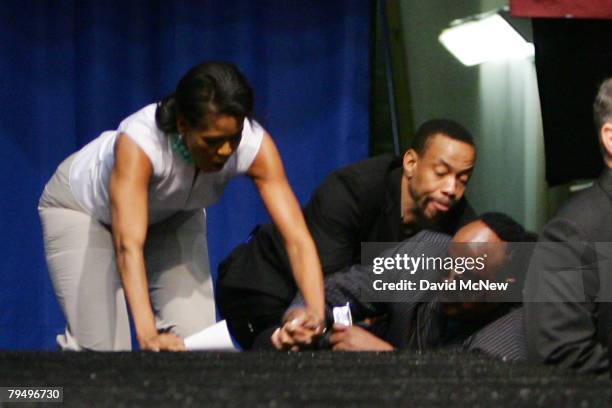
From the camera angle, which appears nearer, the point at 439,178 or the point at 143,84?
the point at 439,178

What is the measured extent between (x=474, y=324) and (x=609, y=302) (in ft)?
2.10

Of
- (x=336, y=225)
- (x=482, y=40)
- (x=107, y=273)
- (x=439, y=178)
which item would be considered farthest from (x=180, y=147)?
(x=482, y=40)

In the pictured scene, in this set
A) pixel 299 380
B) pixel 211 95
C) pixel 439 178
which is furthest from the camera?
pixel 439 178

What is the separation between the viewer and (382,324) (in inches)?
101

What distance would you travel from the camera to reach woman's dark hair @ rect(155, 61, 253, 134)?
2.15 m

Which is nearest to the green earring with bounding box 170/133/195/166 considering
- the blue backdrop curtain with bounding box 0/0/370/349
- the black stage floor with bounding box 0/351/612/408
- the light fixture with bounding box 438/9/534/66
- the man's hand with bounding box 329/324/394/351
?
the man's hand with bounding box 329/324/394/351

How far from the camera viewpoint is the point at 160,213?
249cm

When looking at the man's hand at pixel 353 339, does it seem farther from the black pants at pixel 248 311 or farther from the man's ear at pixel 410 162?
the man's ear at pixel 410 162

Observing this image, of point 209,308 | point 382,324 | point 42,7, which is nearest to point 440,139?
point 382,324

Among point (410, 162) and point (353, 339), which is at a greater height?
point (410, 162)

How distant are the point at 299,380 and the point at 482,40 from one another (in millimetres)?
2290

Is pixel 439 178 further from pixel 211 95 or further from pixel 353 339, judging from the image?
pixel 211 95

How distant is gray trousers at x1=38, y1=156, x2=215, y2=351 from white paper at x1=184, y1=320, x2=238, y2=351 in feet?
1.66

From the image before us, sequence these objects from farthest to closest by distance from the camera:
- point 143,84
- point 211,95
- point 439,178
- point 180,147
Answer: point 143,84 → point 439,178 → point 180,147 → point 211,95
